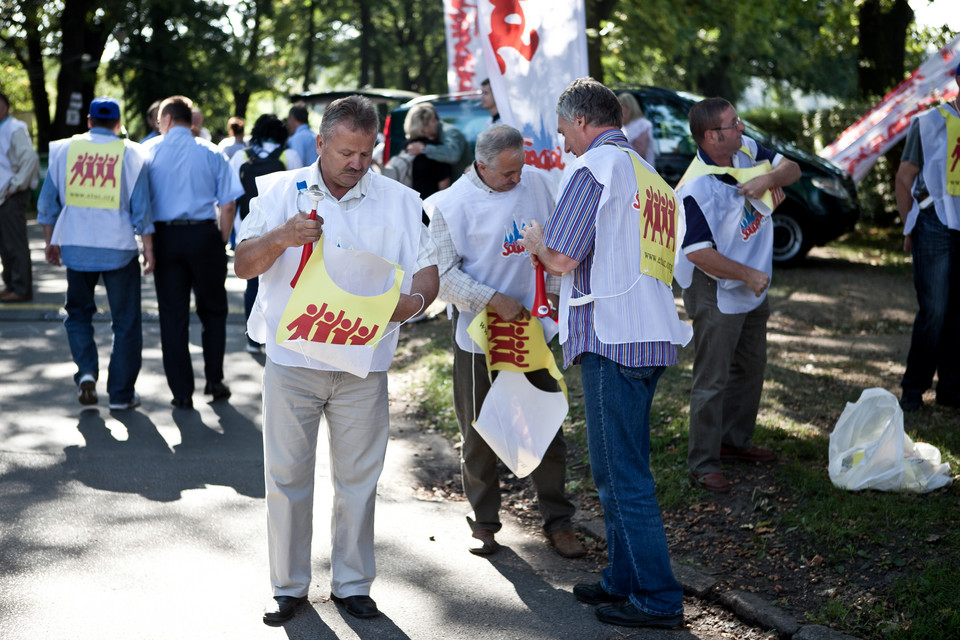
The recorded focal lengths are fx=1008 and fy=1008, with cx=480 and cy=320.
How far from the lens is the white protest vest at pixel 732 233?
5.17 meters

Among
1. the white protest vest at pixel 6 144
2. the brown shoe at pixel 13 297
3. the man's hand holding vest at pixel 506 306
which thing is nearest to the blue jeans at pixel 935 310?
the man's hand holding vest at pixel 506 306

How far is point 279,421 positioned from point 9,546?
1.62 m

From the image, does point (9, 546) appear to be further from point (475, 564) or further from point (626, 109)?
point (626, 109)

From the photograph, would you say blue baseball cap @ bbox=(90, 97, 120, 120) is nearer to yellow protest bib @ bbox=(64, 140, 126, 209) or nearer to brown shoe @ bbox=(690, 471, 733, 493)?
yellow protest bib @ bbox=(64, 140, 126, 209)

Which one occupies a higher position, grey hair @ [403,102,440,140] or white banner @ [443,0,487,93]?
white banner @ [443,0,487,93]

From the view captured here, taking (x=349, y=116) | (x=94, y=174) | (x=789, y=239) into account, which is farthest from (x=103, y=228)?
(x=789, y=239)

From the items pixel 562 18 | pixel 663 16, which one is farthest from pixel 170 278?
pixel 663 16

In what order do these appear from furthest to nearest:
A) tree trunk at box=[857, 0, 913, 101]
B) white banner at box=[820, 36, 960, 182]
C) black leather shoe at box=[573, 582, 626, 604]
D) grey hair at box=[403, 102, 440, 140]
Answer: tree trunk at box=[857, 0, 913, 101]
white banner at box=[820, 36, 960, 182]
grey hair at box=[403, 102, 440, 140]
black leather shoe at box=[573, 582, 626, 604]

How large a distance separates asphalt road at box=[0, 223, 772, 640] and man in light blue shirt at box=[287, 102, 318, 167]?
3.80 meters

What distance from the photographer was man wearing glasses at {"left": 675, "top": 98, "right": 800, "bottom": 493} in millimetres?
5137

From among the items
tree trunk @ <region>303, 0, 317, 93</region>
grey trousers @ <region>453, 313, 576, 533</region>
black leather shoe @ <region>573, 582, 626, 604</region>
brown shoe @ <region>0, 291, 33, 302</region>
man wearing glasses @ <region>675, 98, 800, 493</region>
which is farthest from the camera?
tree trunk @ <region>303, 0, 317, 93</region>

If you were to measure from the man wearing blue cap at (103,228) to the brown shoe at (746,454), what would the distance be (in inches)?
155

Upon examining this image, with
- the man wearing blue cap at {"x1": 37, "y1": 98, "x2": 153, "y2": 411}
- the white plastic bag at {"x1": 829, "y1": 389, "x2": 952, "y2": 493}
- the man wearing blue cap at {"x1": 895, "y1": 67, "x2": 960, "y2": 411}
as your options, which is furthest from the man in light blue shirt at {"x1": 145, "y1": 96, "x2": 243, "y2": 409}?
the man wearing blue cap at {"x1": 895, "y1": 67, "x2": 960, "y2": 411}

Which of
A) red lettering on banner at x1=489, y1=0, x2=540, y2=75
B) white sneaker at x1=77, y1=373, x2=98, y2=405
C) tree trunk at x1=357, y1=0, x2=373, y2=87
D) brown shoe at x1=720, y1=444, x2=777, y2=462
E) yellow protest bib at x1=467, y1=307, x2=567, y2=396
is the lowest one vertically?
brown shoe at x1=720, y1=444, x2=777, y2=462
